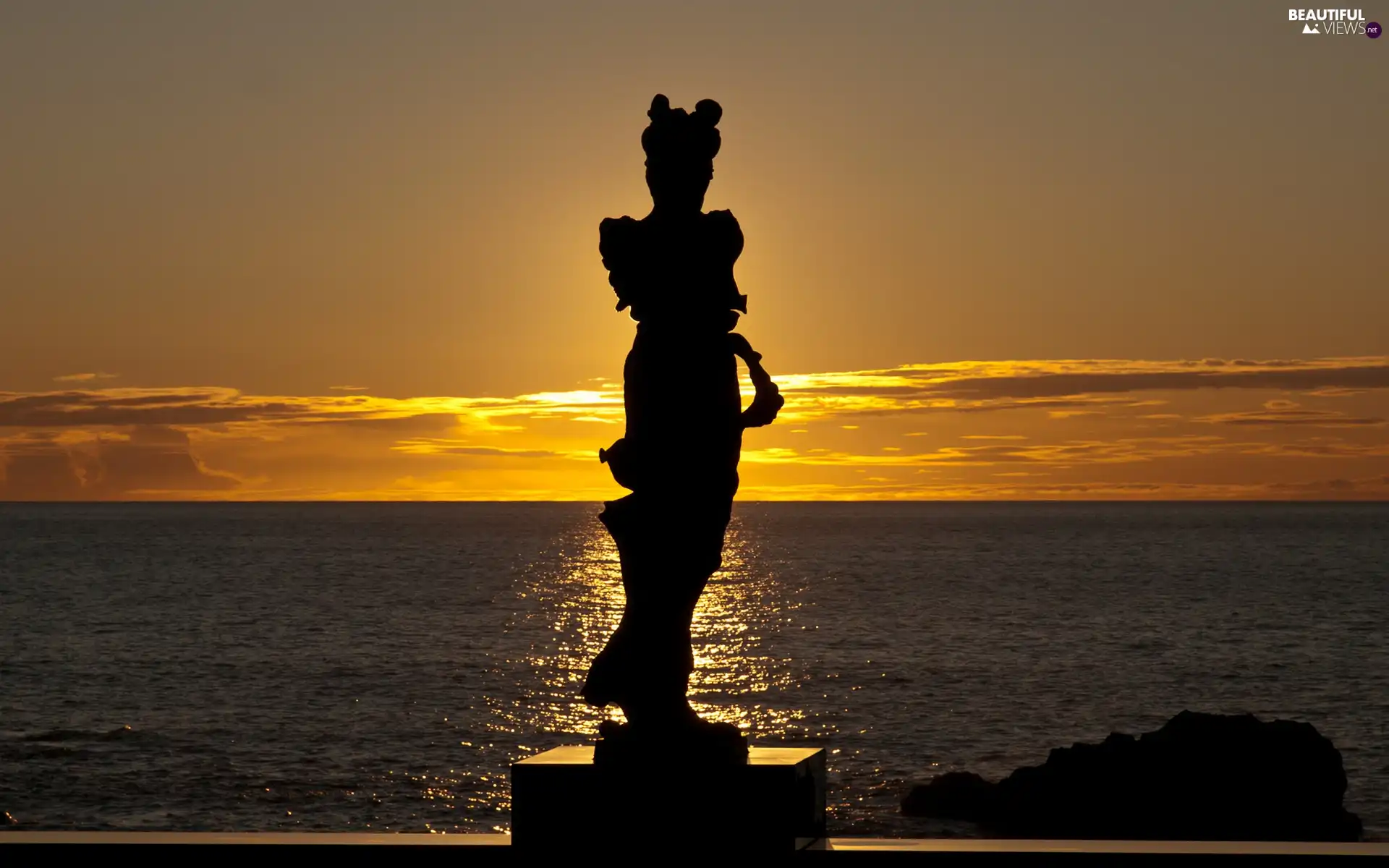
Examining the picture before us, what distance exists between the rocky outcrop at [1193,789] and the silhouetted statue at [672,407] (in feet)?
55.3

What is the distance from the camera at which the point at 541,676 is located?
4875 centimetres

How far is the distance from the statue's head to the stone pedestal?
3052mm

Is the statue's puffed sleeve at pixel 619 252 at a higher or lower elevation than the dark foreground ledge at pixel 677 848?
higher

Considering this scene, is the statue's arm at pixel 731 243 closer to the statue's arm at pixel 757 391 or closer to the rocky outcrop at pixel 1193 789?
the statue's arm at pixel 757 391

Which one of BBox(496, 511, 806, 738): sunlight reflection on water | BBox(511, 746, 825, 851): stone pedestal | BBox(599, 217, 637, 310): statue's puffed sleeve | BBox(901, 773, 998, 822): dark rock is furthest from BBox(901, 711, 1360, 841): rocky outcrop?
BBox(599, 217, 637, 310): statue's puffed sleeve

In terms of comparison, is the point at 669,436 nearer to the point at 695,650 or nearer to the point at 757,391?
the point at 757,391

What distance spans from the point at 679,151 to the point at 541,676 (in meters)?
40.8

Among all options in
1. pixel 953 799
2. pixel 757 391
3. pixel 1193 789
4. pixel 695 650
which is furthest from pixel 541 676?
pixel 757 391

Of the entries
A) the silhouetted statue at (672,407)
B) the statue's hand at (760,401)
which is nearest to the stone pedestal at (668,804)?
the silhouetted statue at (672,407)

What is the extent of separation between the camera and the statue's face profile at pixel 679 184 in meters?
9.15

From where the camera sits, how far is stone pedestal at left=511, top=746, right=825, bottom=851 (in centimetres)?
837

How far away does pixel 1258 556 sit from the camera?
131 meters

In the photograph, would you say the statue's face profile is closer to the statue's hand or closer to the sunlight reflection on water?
the statue's hand

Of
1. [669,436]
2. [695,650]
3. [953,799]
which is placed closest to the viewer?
[669,436]
